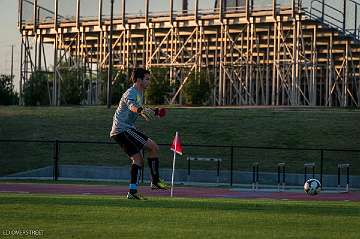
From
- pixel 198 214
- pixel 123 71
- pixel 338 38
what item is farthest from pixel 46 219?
pixel 123 71

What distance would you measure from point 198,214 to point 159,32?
60.3 m

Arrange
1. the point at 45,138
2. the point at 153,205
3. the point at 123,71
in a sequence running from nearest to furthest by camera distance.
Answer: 1. the point at 153,205
2. the point at 45,138
3. the point at 123,71

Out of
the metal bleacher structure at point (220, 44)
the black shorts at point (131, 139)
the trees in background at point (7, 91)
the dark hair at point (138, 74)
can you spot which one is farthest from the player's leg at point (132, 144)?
the trees in background at point (7, 91)

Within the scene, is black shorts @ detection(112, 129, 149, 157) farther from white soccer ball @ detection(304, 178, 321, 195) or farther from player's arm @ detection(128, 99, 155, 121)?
white soccer ball @ detection(304, 178, 321, 195)

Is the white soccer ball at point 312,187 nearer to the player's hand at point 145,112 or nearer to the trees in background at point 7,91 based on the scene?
the player's hand at point 145,112

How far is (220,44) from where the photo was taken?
232 ft

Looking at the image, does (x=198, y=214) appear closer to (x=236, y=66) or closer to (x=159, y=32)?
(x=236, y=66)

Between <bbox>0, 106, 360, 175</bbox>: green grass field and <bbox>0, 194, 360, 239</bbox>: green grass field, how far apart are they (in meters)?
22.8

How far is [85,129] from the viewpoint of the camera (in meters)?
48.7

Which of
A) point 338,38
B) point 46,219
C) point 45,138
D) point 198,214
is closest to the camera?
point 46,219

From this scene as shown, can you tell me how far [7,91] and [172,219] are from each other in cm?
7485

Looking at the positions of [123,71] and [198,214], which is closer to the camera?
[198,214]

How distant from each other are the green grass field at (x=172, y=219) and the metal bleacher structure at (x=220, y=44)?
48.7 m

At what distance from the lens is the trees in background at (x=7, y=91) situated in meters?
84.8
